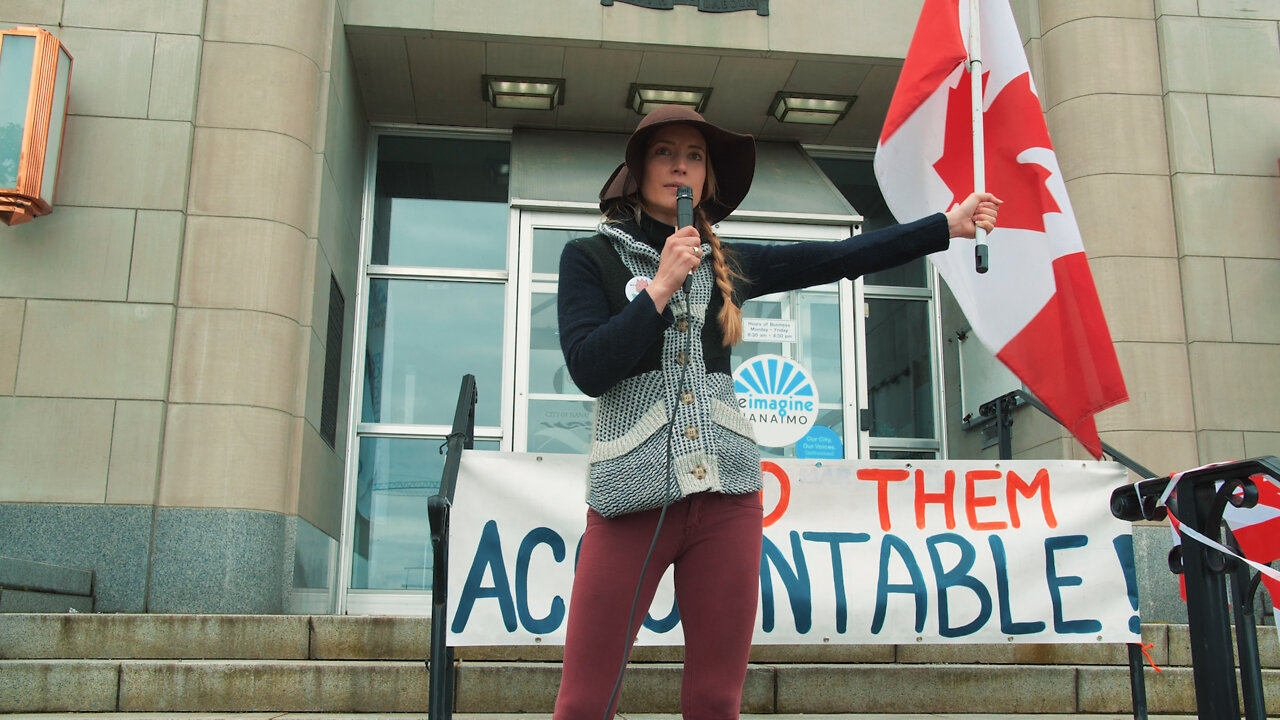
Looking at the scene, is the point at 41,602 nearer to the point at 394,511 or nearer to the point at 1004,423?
the point at 394,511

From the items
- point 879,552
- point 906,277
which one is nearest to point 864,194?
point 906,277

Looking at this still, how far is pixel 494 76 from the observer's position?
8.68 meters

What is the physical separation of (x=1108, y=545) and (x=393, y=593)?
5.48m

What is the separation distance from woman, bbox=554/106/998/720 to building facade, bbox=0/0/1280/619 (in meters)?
5.12

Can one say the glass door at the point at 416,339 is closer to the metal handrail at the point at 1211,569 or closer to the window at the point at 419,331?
the window at the point at 419,331

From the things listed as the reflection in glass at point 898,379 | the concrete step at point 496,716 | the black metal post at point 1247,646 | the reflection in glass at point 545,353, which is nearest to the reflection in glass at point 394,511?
the reflection in glass at point 545,353

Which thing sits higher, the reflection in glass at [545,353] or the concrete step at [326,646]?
the reflection in glass at [545,353]

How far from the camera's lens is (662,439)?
7.18ft

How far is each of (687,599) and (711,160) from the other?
1.09m

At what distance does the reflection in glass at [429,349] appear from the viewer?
8883 millimetres

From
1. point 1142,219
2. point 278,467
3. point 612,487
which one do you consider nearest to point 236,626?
point 278,467

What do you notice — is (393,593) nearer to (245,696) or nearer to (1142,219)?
(245,696)

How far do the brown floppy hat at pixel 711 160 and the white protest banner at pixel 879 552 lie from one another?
7.79ft

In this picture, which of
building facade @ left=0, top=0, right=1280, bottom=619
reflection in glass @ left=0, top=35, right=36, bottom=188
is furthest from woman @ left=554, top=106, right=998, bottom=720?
reflection in glass @ left=0, top=35, right=36, bottom=188
